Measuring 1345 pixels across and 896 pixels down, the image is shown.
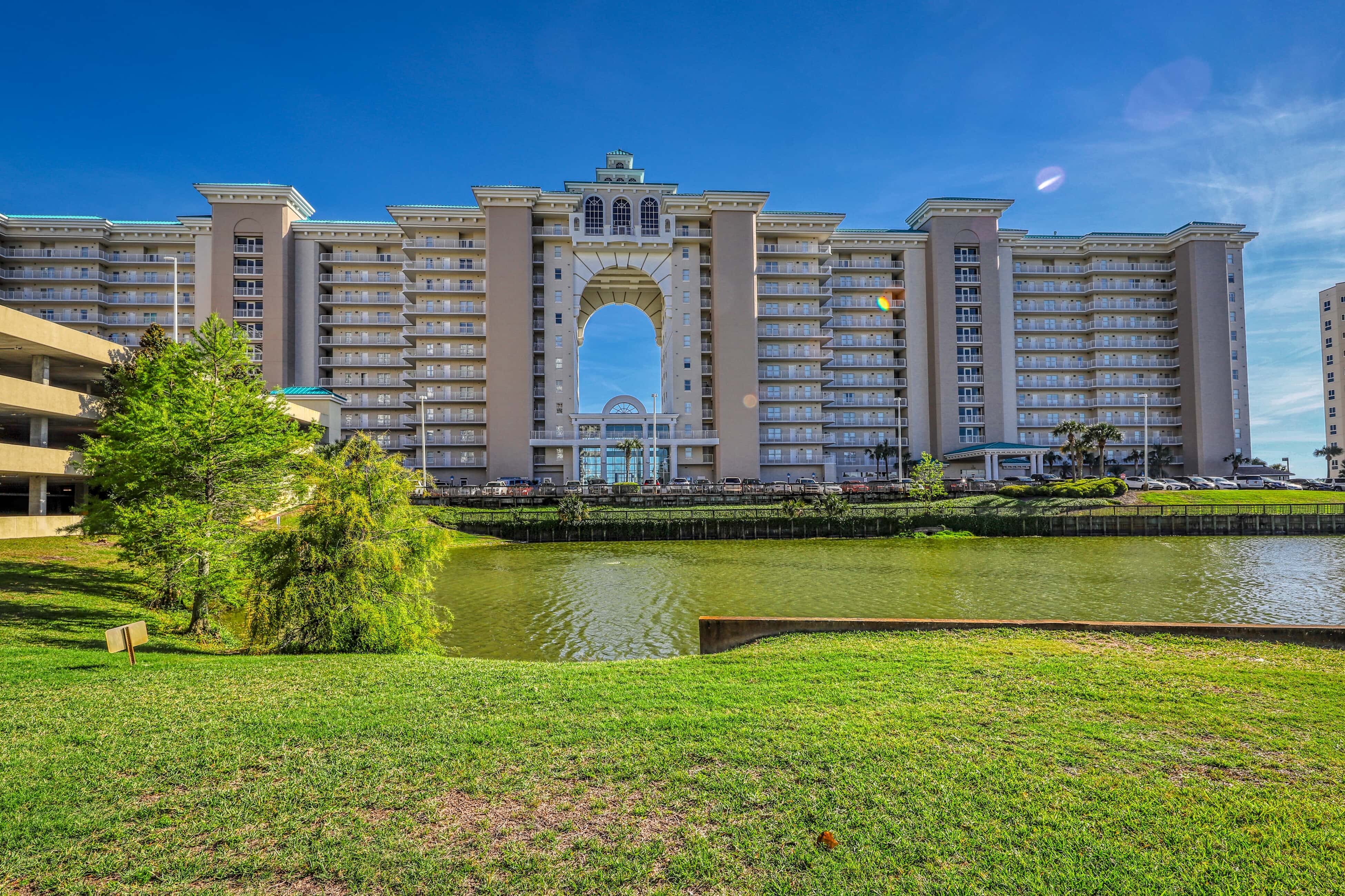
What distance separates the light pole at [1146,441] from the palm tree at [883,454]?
75.3 ft

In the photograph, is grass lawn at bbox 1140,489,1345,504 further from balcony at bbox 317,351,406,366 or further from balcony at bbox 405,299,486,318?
balcony at bbox 317,351,406,366

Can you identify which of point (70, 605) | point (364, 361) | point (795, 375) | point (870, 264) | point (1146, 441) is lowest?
point (70, 605)

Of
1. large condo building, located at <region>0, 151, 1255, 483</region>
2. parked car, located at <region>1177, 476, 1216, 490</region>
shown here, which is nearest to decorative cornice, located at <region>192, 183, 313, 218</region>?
large condo building, located at <region>0, 151, 1255, 483</region>

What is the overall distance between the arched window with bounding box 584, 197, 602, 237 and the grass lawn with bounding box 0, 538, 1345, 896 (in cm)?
6437

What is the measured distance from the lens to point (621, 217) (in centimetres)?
6931

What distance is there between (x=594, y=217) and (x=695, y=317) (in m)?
14.4

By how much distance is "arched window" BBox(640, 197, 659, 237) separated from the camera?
227 feet

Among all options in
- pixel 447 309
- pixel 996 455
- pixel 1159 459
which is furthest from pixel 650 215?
pixel 1159 459

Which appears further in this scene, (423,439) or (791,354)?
(791,354)

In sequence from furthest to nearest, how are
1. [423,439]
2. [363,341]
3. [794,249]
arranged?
1. [794,249]
2. [363,341]
3. [423,439]

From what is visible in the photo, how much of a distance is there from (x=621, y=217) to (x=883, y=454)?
37876 mm

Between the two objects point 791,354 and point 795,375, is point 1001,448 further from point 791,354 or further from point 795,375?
point 791,354

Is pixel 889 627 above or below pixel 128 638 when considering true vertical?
below

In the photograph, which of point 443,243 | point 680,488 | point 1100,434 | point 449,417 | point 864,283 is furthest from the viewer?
Answer: point 864,283
